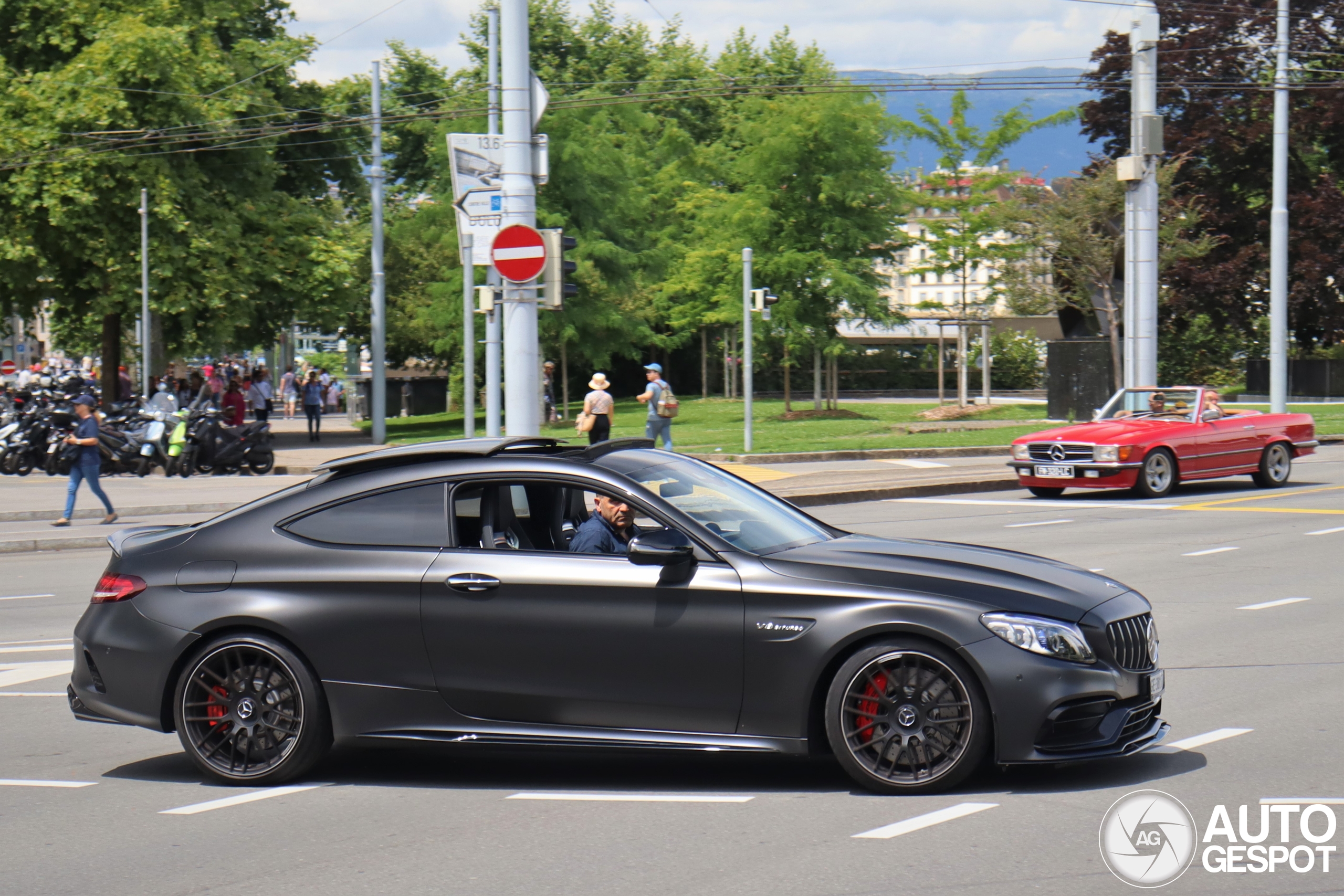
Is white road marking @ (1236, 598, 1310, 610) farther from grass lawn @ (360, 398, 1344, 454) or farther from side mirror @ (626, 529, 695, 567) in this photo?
grass lawn @ (360, 398, 1344, 454)

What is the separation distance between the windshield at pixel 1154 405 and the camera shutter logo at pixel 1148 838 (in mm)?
14632

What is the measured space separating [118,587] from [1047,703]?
13.0 ft

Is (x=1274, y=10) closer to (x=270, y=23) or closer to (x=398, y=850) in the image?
(x=270, y=23)

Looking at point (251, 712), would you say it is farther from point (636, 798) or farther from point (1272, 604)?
point (1272, 604)

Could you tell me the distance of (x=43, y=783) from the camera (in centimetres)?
654

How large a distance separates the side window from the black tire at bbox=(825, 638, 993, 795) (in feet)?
5.96

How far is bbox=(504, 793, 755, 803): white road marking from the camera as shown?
5.88 metres

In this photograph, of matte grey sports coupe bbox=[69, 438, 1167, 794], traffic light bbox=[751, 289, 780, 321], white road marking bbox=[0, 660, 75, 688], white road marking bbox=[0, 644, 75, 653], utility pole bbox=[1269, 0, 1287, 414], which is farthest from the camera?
utility pole bbox=[1269, 0, 1287, 414]

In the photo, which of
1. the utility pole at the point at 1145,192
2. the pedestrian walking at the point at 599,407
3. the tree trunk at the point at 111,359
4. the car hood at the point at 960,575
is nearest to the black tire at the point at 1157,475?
the utility pole at the point at 1145,192

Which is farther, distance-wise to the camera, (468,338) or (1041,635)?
(468,338)

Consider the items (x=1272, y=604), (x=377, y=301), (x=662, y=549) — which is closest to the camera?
(x=662, y=549)

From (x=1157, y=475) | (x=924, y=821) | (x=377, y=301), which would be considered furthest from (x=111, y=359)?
(x=924, y=821)

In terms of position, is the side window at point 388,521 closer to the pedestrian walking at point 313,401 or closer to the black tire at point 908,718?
the black tire at point 908,718

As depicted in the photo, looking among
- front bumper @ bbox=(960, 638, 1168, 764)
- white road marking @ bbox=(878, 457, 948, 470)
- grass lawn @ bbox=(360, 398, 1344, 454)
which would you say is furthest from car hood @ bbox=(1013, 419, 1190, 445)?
front bumper @ bbox=(960, 638, 1168, 764)
